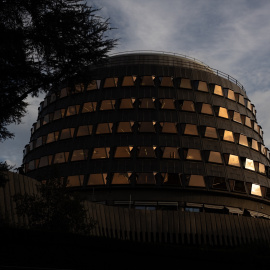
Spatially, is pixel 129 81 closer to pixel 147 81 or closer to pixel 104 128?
pixel 147 81

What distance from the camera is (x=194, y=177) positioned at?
47.3 meters

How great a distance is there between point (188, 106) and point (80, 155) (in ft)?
55.7

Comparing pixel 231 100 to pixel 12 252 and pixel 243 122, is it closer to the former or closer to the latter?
pixel 243 122

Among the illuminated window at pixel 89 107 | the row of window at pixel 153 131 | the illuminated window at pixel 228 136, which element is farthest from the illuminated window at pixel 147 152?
the illuminated window at pixel 228 136

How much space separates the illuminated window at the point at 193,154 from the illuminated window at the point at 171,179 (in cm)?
346

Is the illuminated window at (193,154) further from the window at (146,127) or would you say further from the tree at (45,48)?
the tree at (45,48)

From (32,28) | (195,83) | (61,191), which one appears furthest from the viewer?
(195,83)

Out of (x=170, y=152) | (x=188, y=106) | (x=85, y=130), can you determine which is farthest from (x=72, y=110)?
(x=188, y=106)

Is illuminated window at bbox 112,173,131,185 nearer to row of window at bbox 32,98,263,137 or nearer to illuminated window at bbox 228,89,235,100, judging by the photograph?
row of window at bbox 32,98,263,137

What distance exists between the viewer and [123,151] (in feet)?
158

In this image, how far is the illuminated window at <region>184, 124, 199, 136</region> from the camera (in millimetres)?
50119

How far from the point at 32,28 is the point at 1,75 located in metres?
2.40

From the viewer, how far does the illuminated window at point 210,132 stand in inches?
2008

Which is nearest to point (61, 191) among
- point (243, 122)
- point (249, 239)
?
point (249, 239)
